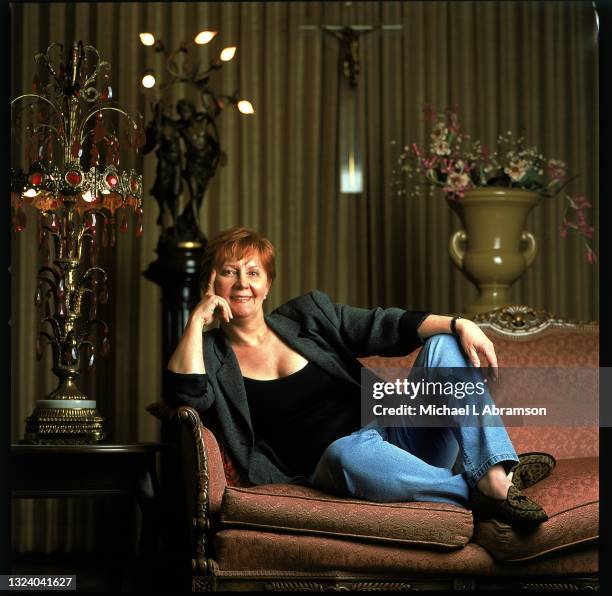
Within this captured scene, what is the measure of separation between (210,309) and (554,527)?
3.19ft

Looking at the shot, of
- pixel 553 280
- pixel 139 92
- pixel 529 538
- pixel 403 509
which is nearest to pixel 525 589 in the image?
pixel 529 538

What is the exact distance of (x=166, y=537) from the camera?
2.97 meters

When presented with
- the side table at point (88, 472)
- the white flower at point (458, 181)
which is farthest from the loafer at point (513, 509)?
the white flower at point (458, 181)

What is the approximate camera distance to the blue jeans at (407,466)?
234 cm

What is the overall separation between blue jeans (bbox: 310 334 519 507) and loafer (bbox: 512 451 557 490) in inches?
4.8

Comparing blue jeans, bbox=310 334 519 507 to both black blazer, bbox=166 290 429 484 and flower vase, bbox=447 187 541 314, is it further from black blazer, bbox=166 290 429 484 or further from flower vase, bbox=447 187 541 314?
flower vase, bbox=447 187 541 314

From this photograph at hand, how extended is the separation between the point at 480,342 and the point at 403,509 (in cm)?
44

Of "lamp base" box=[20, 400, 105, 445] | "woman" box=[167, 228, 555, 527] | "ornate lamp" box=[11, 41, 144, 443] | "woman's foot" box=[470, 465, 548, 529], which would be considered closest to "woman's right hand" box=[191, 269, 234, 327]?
"woman" box=[167, 228, 555, 527]

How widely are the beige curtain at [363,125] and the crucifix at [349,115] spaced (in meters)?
0.03

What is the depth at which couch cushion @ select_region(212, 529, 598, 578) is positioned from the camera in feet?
7.57

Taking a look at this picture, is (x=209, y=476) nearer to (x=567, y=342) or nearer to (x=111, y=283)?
(x=567, y=342)

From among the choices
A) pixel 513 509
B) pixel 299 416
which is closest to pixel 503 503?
pixel 513 509

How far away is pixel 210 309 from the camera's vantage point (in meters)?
2.60

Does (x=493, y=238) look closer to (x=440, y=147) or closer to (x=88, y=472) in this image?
(x=440, y=147)
